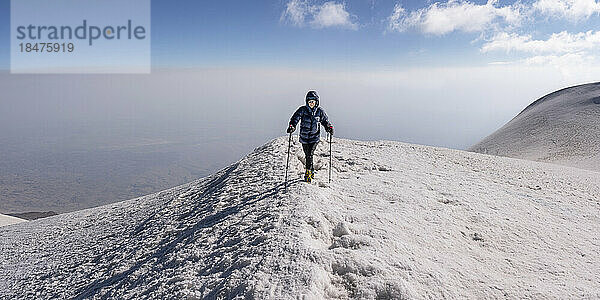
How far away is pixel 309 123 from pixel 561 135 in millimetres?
28023

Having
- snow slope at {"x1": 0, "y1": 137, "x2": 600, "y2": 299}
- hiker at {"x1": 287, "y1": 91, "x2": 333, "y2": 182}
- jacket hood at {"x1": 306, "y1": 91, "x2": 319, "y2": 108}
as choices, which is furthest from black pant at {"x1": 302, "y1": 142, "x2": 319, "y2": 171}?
jacket hood at {"x1": 306, "y1": 91, "x2": 319, "y2": 108}

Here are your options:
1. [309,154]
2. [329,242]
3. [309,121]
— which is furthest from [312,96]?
[329,242]

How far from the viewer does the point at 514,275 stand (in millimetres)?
5367

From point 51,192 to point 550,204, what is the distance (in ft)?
692

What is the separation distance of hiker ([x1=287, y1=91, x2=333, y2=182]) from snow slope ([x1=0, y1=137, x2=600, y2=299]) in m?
0.63

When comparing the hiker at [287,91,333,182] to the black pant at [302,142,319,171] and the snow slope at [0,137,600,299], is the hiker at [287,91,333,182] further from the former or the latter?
the snow slope at [0,137,600,299]

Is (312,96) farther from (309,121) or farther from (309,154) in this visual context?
(309,154)

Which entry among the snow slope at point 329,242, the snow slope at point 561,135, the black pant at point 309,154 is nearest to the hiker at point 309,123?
the black pant at point 309,154

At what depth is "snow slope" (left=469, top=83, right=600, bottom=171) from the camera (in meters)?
23.2

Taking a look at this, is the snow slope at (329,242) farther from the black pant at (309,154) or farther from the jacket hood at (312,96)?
the jacket hood at (312,96)

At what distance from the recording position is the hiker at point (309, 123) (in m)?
8.25

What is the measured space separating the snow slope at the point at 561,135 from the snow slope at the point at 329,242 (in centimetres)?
1456

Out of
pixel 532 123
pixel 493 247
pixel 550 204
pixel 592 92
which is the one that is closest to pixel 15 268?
pixel 493 247

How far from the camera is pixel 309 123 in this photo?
330 inches
